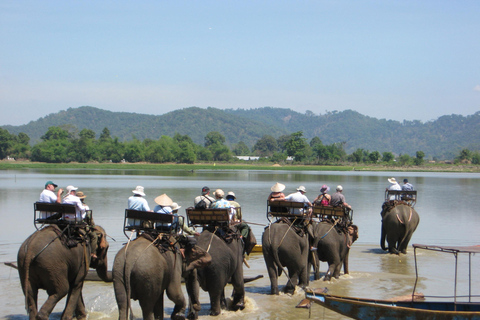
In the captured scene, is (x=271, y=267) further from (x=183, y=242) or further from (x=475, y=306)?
(x=475, y=306)

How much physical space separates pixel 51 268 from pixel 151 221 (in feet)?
5.76

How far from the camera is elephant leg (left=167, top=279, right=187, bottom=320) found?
977 centimetres

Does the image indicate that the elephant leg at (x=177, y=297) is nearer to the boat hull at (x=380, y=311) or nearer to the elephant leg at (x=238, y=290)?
the elephant leg at (x=238, y=290)

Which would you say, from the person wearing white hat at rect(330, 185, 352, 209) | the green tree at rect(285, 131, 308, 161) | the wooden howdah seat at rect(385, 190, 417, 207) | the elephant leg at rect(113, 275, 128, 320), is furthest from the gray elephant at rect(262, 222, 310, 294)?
the green tree at rect(285, 131, 308, 161)

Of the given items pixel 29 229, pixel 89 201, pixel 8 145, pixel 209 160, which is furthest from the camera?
pixel 209 160

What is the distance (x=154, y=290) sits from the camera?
8.98 metres

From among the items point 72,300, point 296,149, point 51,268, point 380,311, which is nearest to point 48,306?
point 51,268

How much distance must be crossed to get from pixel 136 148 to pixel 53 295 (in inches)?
5062

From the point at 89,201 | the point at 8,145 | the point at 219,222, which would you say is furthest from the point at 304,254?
the point at 8,145

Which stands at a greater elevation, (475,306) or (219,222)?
(219,222)

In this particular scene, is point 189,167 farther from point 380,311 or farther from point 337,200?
point 380,311

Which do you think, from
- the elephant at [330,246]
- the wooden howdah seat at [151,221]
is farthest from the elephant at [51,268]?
the elephant at [330,246]

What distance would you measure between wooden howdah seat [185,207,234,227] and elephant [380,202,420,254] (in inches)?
351

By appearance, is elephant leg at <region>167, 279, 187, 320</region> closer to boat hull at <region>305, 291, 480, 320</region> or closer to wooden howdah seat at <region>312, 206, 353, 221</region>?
boat hull at <region>305, 291, 480, 320</region>
